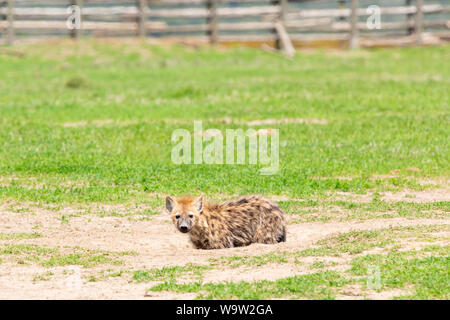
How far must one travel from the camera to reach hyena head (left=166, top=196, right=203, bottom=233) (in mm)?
12289

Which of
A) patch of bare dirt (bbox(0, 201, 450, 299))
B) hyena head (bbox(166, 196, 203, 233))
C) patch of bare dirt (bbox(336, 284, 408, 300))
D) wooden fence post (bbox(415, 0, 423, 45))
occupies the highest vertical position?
wooden fence post (bbox(415, 0, 423, 45))

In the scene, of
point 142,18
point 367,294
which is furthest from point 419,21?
point 367,294

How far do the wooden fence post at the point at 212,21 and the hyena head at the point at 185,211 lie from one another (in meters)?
28.2

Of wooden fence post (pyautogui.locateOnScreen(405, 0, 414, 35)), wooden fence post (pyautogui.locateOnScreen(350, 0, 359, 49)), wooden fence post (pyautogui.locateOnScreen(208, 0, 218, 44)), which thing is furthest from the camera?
wooden fence post (pyautogui.locateOnScreen(405, 0, 414, 35))

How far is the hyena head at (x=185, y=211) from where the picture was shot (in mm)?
12289

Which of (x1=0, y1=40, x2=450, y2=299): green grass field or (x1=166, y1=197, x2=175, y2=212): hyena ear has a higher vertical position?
(x1=166, y1=197, x2=175, y2=212): hyena ear

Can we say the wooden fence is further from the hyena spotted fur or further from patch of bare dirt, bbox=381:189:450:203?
the hyena spotted fur

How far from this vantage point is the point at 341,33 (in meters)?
42.9

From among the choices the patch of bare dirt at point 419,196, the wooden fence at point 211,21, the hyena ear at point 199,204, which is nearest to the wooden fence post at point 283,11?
the wooden fence at point 211,21

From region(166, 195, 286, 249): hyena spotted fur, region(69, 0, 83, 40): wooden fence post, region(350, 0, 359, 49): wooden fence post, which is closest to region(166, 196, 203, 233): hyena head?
region(166, 195, 286, 249): hyena spotted fur

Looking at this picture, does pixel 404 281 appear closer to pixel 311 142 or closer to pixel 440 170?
pixel 440 170

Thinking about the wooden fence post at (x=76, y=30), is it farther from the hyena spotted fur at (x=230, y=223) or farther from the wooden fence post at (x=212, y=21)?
the hyena spotted fur at (x=230, y=223)

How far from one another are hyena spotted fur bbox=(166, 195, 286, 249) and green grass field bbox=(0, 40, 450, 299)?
616 mm

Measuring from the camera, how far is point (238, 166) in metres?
17.9
